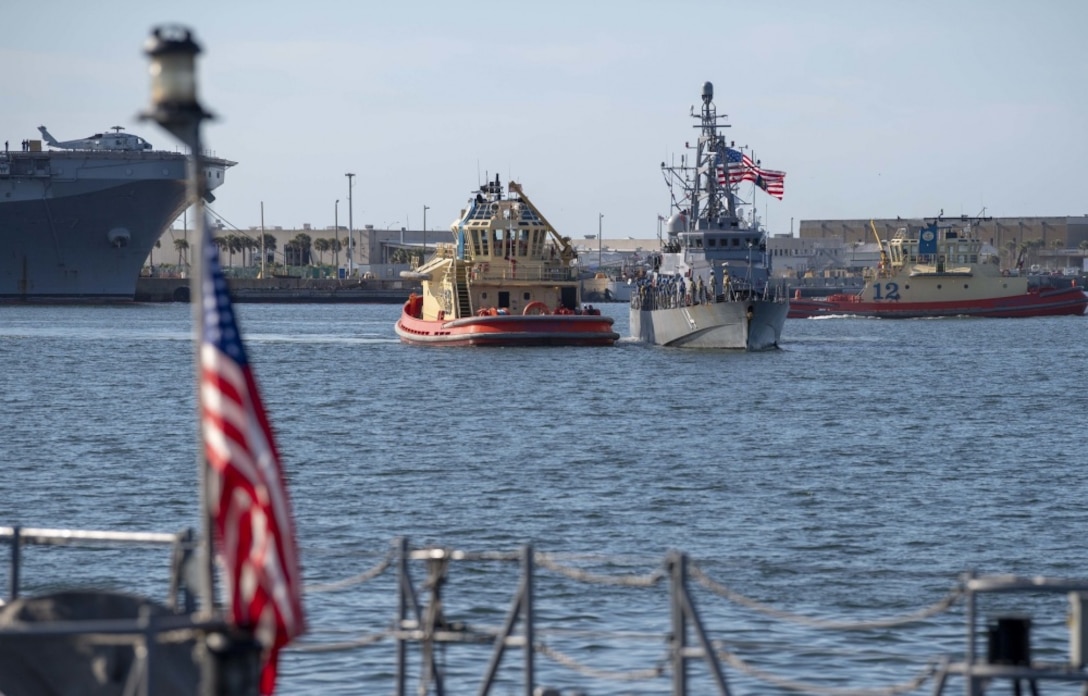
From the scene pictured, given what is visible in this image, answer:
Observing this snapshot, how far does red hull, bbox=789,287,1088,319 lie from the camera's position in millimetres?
112250

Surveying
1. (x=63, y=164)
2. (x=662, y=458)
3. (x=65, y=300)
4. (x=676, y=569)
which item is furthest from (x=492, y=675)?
(x=65, y=300)

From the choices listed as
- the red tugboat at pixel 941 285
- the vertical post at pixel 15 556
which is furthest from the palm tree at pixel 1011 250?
the vertical post at pixel 15 556

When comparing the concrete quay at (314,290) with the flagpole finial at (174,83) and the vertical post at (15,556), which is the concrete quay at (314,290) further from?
the flagpole finial at (174,83)

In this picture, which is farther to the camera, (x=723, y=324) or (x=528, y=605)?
(x=723, y=324)

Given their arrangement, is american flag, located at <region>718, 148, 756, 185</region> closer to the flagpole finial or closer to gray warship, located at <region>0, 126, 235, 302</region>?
gray warship, located at <region>0, 126, 235, 302</region>

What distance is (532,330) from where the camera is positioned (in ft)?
203

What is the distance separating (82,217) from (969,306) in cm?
6119

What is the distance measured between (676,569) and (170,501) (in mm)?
17974

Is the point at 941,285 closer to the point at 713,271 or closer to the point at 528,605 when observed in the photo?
the point at 713,271

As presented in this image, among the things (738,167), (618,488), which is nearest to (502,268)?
(738,167)

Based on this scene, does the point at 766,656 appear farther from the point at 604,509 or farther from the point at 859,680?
the point at 604,509

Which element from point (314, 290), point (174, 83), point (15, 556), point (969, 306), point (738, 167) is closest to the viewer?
point (174, 83)

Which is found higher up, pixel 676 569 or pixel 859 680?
pixel 676 569

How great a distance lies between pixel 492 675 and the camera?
10547 millimetres
